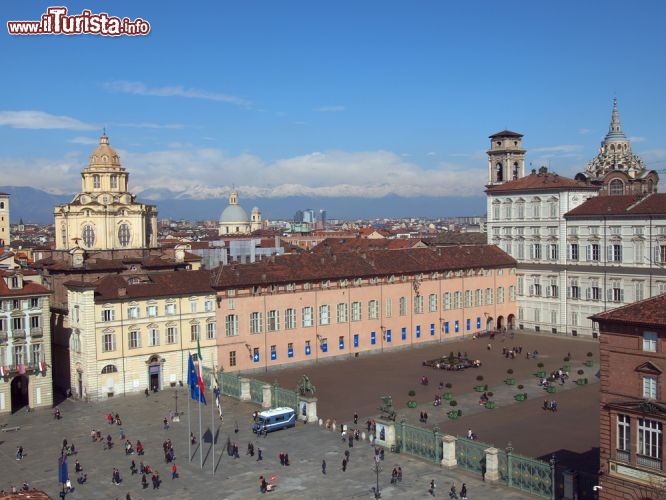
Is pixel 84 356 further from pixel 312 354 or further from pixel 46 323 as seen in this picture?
pixel 312 354

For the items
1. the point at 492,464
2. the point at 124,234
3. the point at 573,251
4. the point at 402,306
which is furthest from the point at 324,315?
the point at 492,464

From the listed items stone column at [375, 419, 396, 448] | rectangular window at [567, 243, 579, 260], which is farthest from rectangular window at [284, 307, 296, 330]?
rectangular window at [567, 243, 579, 260]

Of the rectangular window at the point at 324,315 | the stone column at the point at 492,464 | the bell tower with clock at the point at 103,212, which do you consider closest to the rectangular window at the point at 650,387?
the stone column at the point at 492,464

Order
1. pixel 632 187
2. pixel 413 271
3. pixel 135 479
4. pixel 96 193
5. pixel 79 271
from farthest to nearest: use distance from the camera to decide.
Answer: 1. pixel 632 187
2. pixel 96 193
3. pixel 413 271
4. pixel 79 271
5. pixel 135 479

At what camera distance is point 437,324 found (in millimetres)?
84062

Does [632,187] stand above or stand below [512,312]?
above

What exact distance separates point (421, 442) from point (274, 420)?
10469 mm

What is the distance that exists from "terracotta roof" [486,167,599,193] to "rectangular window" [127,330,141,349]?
1885 inches

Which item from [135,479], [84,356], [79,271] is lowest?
[135,479]

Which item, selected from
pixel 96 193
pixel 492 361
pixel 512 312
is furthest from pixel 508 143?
pixel 96 193

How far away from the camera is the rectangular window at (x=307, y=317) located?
73750 millimetres

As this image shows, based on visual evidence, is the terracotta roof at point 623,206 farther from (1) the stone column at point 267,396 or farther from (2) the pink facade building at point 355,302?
(1) the stone column at point 267,396

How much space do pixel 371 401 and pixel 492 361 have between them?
19.4m

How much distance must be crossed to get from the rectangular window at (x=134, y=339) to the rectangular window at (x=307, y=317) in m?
16.7
